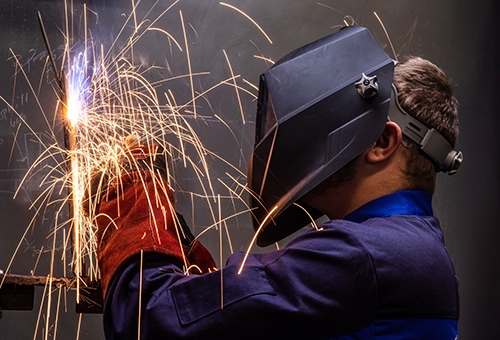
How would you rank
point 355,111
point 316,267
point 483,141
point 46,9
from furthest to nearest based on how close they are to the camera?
point 483,141
point 46,9
point 355,111
point 316,267

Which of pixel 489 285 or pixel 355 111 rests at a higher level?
pixel 355 111

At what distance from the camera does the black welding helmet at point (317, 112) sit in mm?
850

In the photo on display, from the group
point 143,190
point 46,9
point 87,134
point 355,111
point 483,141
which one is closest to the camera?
point 355,111

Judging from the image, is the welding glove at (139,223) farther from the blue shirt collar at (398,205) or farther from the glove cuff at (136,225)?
the blue shirt collar at (398,205)

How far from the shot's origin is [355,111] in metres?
0.85

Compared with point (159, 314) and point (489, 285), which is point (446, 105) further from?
point (489, 285)

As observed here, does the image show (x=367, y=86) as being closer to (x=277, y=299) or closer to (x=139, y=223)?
(x=277, y=299)

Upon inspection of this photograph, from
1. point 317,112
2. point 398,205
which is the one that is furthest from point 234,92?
point 398,205

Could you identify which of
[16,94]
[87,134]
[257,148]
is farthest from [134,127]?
[257,148]

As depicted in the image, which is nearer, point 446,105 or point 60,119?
point 446,105

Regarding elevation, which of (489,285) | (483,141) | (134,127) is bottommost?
(489,285)

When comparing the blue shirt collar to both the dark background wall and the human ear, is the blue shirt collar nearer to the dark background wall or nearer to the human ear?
the human ear

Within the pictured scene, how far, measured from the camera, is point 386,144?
2.88 ft

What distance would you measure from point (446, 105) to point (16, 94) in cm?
188
